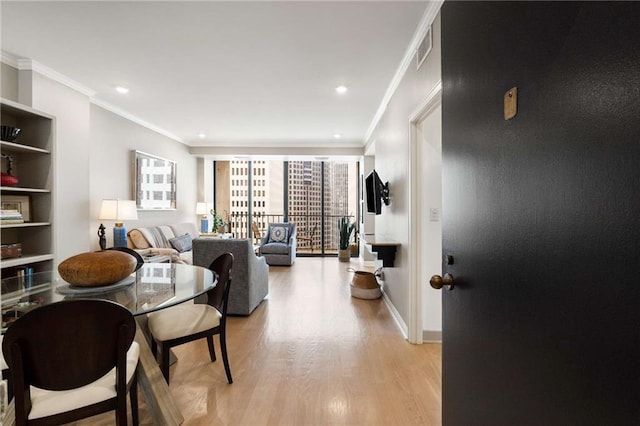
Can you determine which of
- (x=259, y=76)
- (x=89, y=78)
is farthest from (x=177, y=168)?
(x=259, y=76)

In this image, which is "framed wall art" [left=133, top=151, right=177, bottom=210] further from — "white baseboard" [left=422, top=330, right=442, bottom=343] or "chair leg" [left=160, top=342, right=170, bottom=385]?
"white baseboard" [left=422, top=330, right=442, bottom=343]

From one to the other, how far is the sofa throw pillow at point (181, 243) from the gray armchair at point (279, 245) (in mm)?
1494

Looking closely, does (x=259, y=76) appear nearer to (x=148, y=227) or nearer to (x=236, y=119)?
(x=236, y=119)

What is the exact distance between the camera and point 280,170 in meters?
8.25

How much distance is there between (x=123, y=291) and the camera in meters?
1.86

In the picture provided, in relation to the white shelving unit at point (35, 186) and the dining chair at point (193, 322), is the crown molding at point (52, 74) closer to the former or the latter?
the white shelving unit at point (35, 186)

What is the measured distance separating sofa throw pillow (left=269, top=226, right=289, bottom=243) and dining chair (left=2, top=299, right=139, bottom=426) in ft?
18.4

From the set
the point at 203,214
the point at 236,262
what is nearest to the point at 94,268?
the point at 236,262

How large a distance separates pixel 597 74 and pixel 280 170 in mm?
7912

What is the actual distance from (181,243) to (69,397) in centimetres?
440

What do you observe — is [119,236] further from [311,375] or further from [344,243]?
[344,243]

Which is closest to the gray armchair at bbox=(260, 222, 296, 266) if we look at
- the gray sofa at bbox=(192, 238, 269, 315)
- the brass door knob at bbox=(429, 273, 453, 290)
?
the gray sofa at bbox=(192, 238, 269, 315)

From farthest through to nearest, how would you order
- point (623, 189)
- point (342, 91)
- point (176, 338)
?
1. point (342, 91)
2. point (176, 338)
3. point (623, 189)

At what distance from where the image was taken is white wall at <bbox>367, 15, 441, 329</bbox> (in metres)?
2.44
